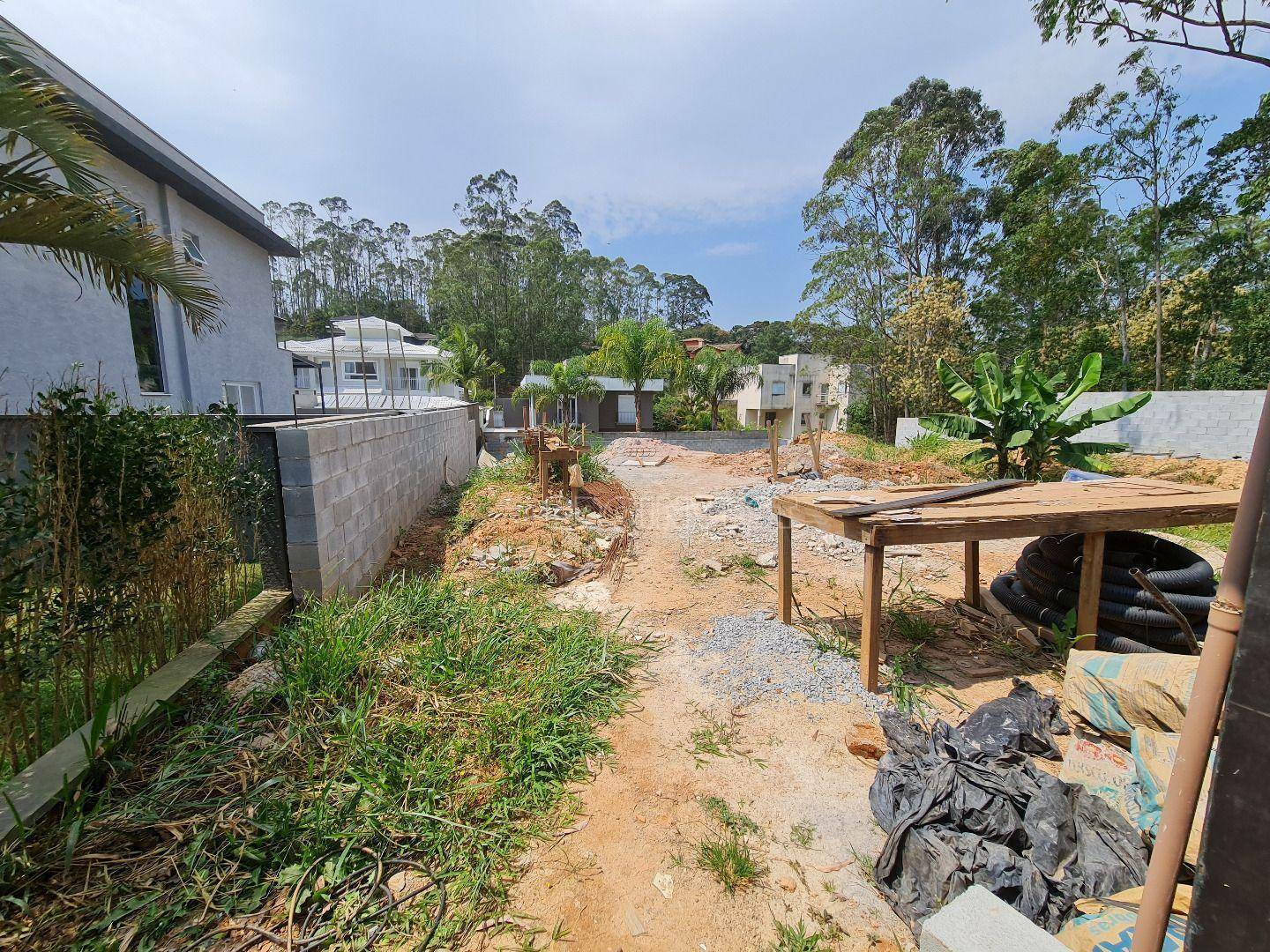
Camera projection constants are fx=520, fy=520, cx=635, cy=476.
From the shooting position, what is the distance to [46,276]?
304 inches

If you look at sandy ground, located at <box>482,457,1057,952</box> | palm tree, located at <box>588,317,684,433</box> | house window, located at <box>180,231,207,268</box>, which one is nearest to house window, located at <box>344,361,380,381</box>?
palm tree, located at <box>588,317,684,433</box>

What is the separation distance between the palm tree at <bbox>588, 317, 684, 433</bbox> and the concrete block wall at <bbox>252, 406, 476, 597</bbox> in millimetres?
14695

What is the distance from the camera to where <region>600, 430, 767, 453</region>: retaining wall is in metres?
20.5

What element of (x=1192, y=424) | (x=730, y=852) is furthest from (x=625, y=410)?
(x=730, y=852)

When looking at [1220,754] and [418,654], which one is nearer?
[1220,754]

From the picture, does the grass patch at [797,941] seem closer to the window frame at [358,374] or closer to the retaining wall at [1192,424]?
the retaining wall at [1192,424]

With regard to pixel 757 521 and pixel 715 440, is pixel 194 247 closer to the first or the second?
pixel 757 521

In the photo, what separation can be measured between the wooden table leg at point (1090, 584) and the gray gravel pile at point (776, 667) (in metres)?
1.65

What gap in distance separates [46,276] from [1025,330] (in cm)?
2864

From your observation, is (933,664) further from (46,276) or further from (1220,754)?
(46,276)

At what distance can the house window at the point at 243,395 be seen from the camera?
12.0 metres

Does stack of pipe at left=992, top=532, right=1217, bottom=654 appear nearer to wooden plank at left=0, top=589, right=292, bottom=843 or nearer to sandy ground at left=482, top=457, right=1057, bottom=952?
sandy ground at left=482, top=457, right=1057, bottom=952

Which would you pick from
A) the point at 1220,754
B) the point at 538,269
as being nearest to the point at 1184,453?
the point at 1220,754

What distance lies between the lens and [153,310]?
986 cm
